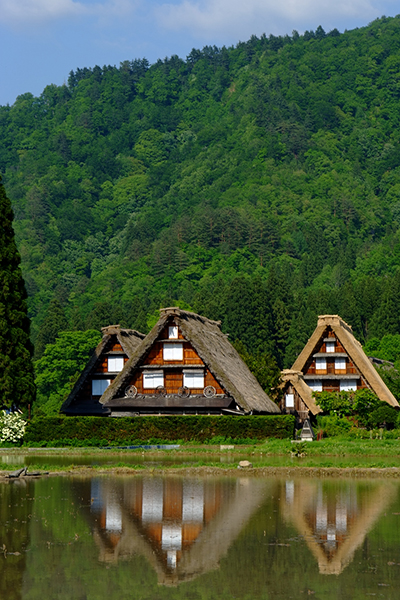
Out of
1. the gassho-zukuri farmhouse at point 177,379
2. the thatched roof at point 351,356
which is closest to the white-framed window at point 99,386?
the gassho-zukuri farmhouse at point 177,379

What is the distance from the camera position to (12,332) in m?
49.8

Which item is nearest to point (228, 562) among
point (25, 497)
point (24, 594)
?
point (24, 594)

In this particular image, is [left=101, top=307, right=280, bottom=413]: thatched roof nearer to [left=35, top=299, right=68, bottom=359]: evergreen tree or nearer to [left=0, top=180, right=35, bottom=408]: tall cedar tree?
[left=0, top=180, right=35, bottom=408]: tall cedar tree

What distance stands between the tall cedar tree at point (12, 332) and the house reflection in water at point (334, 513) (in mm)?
22448

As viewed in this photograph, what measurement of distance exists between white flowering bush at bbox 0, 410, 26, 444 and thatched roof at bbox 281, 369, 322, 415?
25072 millimetres

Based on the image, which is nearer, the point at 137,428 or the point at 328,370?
the point at 137,428

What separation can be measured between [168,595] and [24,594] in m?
2.28

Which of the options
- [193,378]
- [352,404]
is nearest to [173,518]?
[193,378]

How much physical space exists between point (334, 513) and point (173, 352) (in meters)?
34.0

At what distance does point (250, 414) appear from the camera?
50.8 meters

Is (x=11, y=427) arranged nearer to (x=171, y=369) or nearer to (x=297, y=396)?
(x=171, y=369)

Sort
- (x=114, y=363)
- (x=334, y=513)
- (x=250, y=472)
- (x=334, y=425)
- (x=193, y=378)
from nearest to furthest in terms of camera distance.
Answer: (x=334, y=513)
(x=250, y=472)
(x=193, y=378)
(x=334, y=425)
(x=114, y=363)

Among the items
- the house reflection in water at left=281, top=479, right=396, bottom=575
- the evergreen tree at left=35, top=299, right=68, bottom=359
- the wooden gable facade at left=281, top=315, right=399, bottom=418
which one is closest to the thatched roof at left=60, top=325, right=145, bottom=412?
the wooden gable facade at left=281, top=315, right=399, bottom=418

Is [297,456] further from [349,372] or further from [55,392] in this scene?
[55,392]
